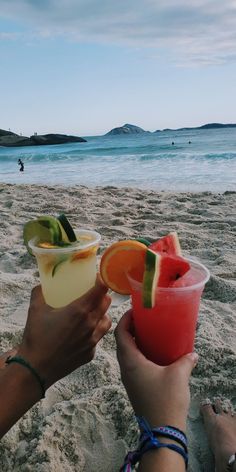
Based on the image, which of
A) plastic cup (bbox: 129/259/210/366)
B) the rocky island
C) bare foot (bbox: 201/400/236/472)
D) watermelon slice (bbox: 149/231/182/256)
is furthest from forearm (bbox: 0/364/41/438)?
the rocky island

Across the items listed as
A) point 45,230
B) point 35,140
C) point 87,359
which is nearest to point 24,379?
point 87,359

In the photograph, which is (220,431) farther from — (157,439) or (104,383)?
(157,439)

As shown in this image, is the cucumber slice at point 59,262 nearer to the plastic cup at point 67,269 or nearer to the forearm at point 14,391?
the plastic cup at point 67,269

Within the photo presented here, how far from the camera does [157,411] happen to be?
1.17m

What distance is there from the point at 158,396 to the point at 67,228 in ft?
1.90

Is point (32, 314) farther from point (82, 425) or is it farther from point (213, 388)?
point (213, 388)

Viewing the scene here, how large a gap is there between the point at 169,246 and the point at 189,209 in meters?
4.37

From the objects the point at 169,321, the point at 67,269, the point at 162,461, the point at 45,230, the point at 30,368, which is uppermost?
the point at 45,230

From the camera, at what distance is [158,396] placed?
118 cm

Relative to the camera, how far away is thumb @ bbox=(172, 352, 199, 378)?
126cm

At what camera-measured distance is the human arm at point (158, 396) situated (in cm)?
114

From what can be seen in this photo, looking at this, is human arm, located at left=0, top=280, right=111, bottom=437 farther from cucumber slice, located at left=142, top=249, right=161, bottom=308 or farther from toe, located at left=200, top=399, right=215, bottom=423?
toe, located at left=200, top=399, right=215, bottom=423

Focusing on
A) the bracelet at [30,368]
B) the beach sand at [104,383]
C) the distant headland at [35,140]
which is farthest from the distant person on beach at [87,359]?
the distant headland at [35,140]

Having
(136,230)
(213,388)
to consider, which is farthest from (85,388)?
(136,230)
